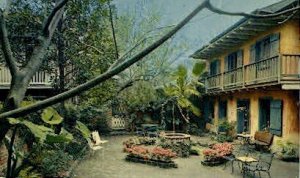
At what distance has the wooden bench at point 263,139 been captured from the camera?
1580 cm

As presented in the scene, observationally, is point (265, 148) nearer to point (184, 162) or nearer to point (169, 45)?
point (184, 162)

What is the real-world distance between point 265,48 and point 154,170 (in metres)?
8.86

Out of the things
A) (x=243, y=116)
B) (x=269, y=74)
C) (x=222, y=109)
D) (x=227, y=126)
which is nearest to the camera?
(x=269, y=74)

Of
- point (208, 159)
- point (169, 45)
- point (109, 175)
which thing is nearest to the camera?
point (109, 175)

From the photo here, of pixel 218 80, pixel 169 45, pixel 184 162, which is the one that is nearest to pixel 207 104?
pixel 218 80

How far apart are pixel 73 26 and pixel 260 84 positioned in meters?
8.57

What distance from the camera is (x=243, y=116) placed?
20969 millimetres

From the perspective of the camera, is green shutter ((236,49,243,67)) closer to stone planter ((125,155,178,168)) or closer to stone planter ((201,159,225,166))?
stone planter ((201,159,225,166))

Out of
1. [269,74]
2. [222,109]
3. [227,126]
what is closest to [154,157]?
[269,74]

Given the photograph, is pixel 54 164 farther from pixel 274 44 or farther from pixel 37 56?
pixel 274 44

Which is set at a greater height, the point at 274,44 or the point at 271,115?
the point at 274,44

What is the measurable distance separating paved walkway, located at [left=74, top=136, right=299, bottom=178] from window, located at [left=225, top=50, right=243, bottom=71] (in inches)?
325

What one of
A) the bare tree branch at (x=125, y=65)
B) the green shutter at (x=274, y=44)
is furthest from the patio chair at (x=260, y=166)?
the bare tree branch at (x=125, y=65)

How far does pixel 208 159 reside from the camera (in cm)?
1395
